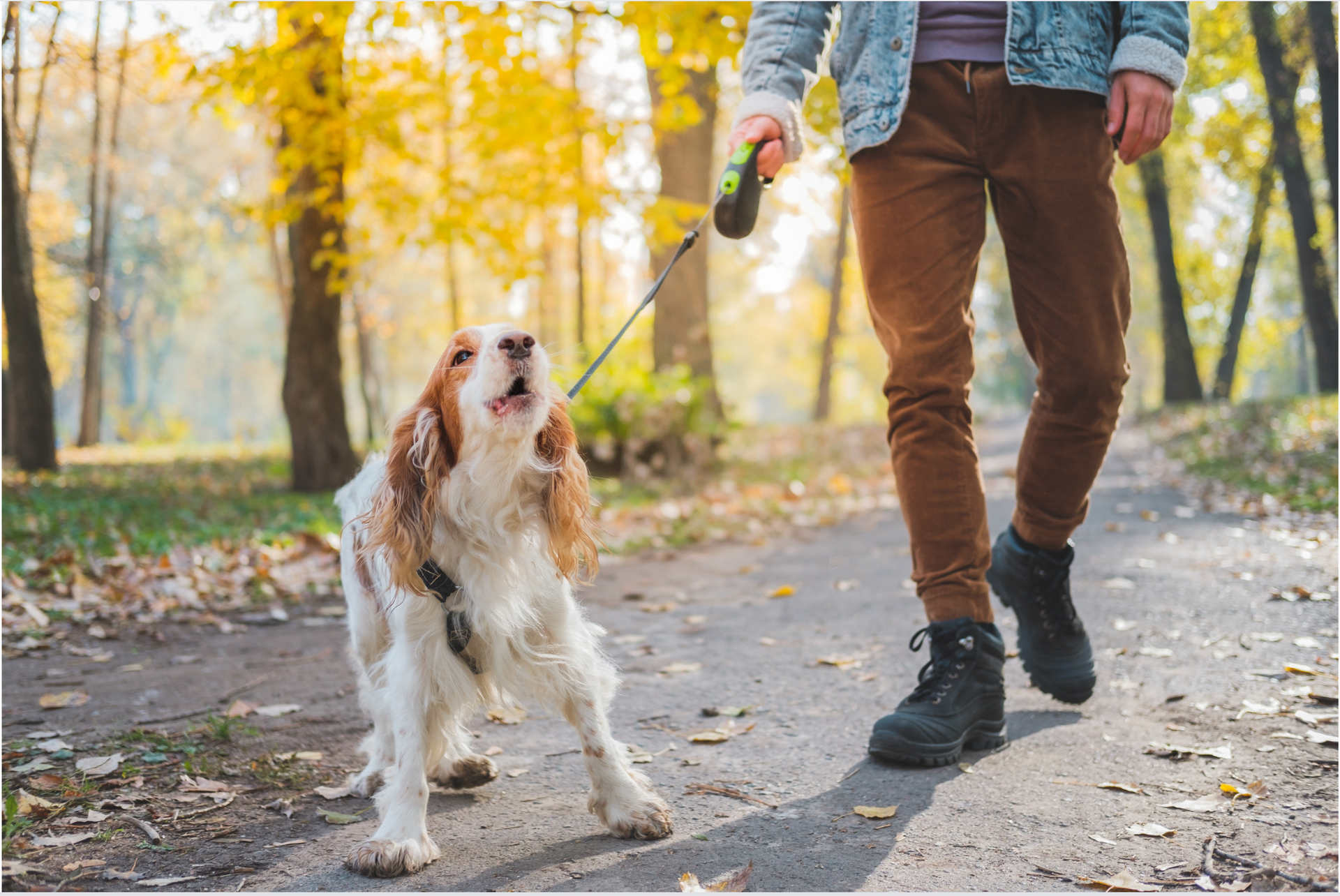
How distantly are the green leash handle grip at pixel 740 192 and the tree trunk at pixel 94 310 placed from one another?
14427 mm

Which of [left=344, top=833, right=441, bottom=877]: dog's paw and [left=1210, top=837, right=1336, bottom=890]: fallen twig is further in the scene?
[left=344, top=833, right=441, bottom=877]: dog's paw

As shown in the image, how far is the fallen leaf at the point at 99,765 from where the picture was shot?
2684 mm

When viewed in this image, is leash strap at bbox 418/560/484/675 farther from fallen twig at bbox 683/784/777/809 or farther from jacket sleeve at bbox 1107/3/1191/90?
jacket sleeve at bbox 1107/3/1191/90

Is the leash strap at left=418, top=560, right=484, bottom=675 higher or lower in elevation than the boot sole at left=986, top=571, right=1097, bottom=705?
higher

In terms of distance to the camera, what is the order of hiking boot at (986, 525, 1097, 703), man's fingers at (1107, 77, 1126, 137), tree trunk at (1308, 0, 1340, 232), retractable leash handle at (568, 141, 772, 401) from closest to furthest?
man's fingers at (1107, 77, 1126, 137) < retractable leash handle at (568, 141, 772, 401) < hiking boot at (986, 525, 1097, 703) < tree trunk at (1308, 0, 1340, 232)

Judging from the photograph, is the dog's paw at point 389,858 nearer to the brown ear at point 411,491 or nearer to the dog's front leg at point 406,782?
the dog's front leg at point 406,782

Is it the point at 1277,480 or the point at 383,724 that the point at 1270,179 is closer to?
the point at 1277,480

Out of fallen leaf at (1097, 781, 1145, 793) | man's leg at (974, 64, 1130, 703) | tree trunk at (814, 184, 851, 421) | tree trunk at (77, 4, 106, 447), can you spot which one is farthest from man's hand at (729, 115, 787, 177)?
tree trunk at (814, 184, 851, 421)

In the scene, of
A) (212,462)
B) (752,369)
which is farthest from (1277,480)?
(752,369)

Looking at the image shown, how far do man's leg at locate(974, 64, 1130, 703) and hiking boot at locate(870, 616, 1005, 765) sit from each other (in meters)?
0.38

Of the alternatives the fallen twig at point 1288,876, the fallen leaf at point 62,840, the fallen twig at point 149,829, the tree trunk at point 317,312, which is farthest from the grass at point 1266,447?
the tree trunk at point 317,312

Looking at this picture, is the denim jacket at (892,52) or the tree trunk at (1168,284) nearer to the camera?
the denim jacket at (892,52)

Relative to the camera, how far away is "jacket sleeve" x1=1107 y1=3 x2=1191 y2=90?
2488 mm

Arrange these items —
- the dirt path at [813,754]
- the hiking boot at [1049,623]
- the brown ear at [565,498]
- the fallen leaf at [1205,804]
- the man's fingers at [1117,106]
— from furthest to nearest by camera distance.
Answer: the hiking boot at [1049,623]
the man's fingers at [1117,106]
the brown ear at [565,498]
the fallen leaf at [1205,804]
the dirt path at [813,754]
